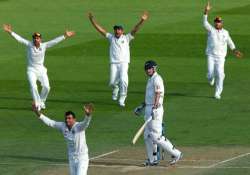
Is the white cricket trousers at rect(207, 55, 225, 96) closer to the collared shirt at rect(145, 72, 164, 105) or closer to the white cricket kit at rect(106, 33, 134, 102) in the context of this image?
the white cricket kit at rect(106, 33, 134, 102)

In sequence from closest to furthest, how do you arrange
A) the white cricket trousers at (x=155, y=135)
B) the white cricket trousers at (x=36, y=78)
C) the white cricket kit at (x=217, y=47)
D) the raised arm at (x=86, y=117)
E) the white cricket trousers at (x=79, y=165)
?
the raised arm at (x=86, y=117) → the white cricket trousers at (x=79, y=165) → the white cricket trousers at (x=155, y=135) → the white cricket trousers at (x=36, y=78) → the white cricket kit at (x=217, y=47)

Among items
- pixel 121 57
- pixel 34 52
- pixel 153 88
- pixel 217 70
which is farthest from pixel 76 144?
pixel 217 70

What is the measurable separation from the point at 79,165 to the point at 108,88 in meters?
15.7

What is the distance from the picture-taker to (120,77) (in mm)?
34875

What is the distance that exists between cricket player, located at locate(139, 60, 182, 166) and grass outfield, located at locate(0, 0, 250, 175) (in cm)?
151

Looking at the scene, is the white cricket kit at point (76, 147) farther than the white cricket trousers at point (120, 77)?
No

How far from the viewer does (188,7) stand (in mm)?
65250

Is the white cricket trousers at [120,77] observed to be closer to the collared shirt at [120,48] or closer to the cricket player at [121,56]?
the cricket player at [121,56]

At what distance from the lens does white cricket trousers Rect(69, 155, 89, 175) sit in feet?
74.3

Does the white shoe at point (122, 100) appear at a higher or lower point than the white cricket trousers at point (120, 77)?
lower

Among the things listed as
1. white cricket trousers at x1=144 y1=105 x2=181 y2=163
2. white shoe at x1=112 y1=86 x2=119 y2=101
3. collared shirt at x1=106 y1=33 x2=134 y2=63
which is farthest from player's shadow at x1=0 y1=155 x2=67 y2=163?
white shoe at x1=112 y1=86 x2=119 y2=101

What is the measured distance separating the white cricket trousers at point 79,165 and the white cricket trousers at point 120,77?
11.8 meters

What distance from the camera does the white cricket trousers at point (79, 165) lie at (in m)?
22.6

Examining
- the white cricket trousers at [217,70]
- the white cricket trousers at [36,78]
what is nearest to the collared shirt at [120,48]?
the white cricket trousers at [36,78]
